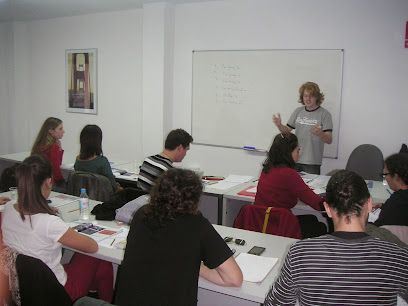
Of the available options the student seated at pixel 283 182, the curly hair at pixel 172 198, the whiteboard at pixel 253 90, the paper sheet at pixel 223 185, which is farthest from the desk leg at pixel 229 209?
the curly hair at pixel 172 198

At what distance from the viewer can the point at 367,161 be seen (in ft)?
14.1

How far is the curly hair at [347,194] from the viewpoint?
1.50 metres


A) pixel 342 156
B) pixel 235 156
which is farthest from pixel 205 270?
pixel 235 156

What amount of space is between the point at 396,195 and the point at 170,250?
4.88 ft

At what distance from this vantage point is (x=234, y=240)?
92.7 inches

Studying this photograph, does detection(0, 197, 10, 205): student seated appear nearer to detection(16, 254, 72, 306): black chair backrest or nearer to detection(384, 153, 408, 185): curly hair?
detection(16, 254, 72, 306): black chair backrest

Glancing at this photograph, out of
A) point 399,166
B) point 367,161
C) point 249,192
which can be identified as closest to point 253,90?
point 367,161

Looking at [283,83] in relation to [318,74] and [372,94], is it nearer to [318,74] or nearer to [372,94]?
[318,74]

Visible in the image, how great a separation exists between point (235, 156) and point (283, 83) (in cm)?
118

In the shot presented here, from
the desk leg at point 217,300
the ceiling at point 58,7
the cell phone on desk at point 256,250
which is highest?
the ceiling at point 58,7

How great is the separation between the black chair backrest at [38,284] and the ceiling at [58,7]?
4.39m

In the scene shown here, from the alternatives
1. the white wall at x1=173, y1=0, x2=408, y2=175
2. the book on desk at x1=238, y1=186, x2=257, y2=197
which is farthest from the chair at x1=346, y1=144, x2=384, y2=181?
the book on desk at x1=238, y1=186, x2=257, y2=197

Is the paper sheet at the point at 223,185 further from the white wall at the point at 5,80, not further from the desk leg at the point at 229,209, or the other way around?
the white wall at the point at 5,80

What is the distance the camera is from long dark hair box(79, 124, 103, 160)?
3633mm
